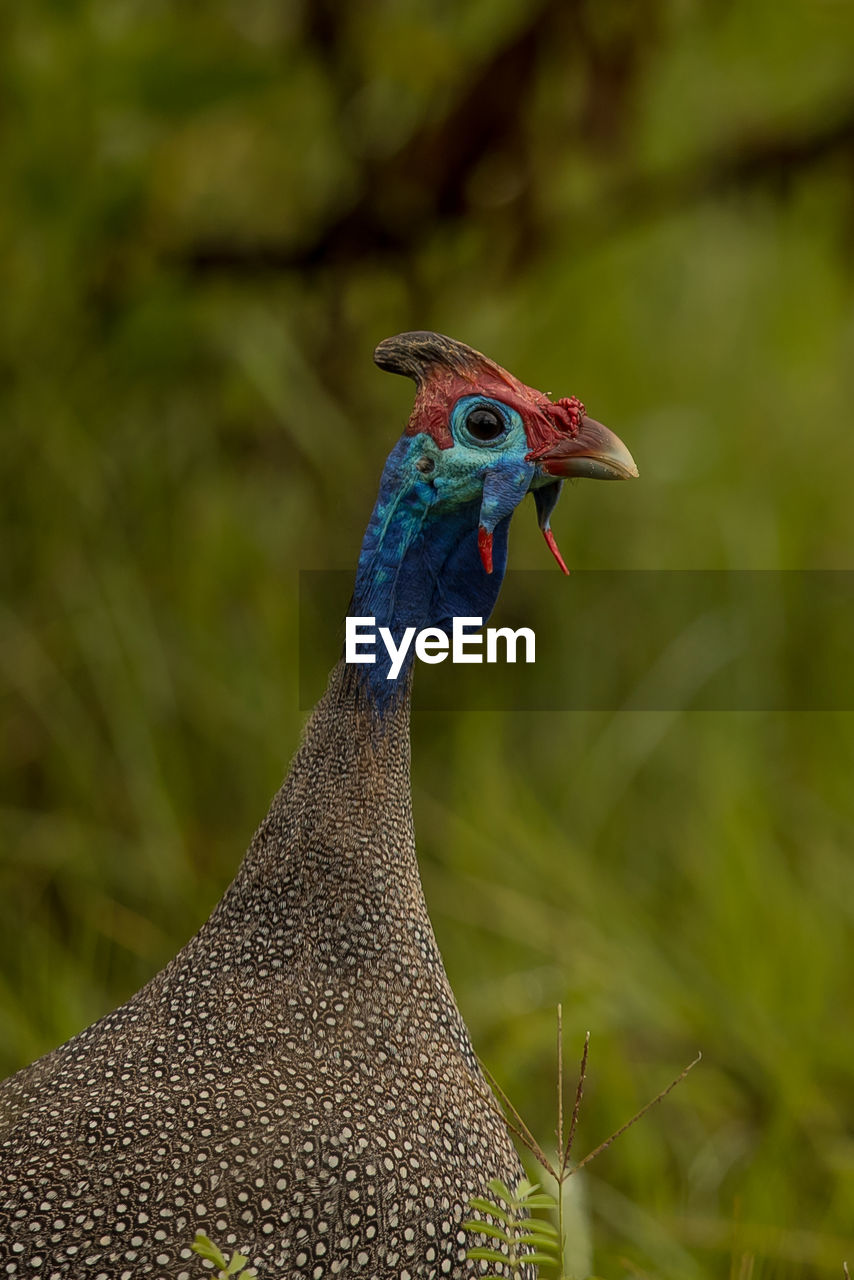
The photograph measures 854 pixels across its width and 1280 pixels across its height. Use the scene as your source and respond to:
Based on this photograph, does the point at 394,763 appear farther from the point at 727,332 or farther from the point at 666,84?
the point at 727,332

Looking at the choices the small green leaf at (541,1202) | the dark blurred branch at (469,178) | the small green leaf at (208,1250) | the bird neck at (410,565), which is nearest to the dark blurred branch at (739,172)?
the dark blurred branch at (469,178)

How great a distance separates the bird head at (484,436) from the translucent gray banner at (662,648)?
274 cm

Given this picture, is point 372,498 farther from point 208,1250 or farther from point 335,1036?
point 208,1250

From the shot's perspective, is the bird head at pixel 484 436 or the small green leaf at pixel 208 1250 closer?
the small green leaf at pixel 208 1250

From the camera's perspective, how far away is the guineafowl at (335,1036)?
1.80 meters

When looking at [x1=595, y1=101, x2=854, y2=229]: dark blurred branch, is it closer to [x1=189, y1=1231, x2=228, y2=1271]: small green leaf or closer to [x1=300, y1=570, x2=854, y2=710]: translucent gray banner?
[x1=300, y1=570, x2=854, y2=710]: translucent gray banner

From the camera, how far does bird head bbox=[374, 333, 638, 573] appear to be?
6.84 ft

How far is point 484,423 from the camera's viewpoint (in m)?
2.10

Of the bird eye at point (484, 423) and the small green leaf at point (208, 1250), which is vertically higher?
the bird eye at point (484, 423)

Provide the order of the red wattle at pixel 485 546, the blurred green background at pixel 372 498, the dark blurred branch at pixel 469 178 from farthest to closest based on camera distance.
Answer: the dark blurred branch at pixel 469 178 < the blurred green background at pixel 372 498 < the red wattle at pixel 485 546

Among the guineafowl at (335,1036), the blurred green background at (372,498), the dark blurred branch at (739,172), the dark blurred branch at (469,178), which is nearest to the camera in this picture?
the guineafowl at (335,1036)

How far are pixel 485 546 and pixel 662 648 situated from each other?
10.4 feet

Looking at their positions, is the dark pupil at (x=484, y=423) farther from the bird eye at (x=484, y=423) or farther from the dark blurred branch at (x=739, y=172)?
the dark blurred branch at (x=739, y=172)

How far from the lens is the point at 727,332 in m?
6.19
